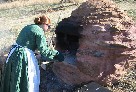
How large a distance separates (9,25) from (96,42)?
8.30 m

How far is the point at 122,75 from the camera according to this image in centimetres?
515

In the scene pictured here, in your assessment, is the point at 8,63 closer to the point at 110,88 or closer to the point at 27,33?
the point at 27,33

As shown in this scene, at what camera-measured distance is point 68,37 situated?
5.23 m

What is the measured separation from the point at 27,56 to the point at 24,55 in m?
0.05

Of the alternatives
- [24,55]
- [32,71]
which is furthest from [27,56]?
[32,71]

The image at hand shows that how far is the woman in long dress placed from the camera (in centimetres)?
472

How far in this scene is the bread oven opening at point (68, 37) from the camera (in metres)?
5.09

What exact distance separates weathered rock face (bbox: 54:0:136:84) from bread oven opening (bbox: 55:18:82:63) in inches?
4.6

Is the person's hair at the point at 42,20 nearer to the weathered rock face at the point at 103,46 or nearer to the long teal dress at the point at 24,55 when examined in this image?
the long teal dress at the point at 24,55

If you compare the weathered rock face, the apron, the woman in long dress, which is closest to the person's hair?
the woman in long dress

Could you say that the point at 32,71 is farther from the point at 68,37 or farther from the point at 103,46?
the point at 103,46

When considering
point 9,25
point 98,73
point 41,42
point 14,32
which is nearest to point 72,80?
point 98,73

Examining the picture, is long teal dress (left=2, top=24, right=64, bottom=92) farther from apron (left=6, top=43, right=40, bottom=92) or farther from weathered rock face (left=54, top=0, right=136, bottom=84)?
weathered rock face (left=54, top=0, right=136, bottom=84)

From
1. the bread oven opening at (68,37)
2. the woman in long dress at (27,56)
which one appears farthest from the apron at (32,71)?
the bread oven opening at (68,37)
